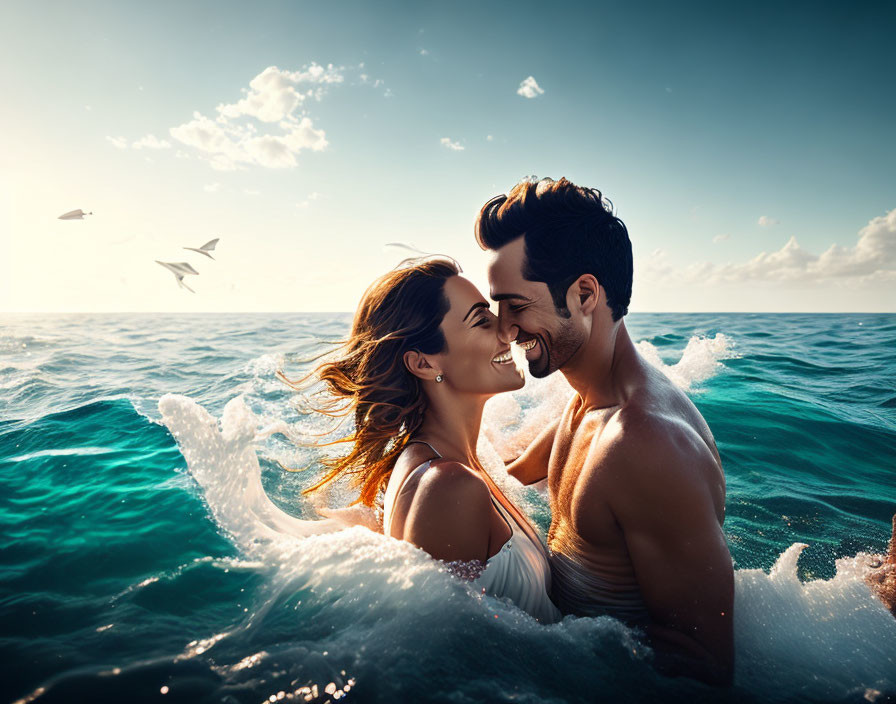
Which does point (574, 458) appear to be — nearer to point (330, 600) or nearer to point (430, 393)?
point (430, 393)

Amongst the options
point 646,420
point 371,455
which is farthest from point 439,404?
point 646,420

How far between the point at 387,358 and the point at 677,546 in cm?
193

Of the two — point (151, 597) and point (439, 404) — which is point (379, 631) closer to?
point (439, 404)

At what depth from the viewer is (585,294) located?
314cm

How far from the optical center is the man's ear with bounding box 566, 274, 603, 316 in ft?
10.2

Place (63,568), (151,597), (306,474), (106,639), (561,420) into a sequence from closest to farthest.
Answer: (106,639) < (151,597) < (63,568) < (561,420) < (306,474)

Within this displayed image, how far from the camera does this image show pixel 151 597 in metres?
2.93

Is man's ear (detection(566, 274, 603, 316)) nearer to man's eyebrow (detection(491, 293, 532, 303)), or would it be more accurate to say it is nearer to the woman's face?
man's eyebrow (detection(491, 293, 532, 303))

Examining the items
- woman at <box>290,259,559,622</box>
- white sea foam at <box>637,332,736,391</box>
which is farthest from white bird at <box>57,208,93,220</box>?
white sea foam at <box>637,332,736,391</box>

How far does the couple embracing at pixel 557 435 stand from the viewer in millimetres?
2252

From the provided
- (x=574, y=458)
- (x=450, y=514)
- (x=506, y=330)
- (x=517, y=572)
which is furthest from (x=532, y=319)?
(x=517, y=572)

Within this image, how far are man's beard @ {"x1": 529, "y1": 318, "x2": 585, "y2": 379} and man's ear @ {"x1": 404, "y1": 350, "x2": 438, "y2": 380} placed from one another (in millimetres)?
713

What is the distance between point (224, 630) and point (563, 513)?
2.09 m

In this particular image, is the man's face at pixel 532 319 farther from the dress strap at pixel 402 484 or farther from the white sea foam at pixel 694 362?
the white sea foam at pixel 694 362
